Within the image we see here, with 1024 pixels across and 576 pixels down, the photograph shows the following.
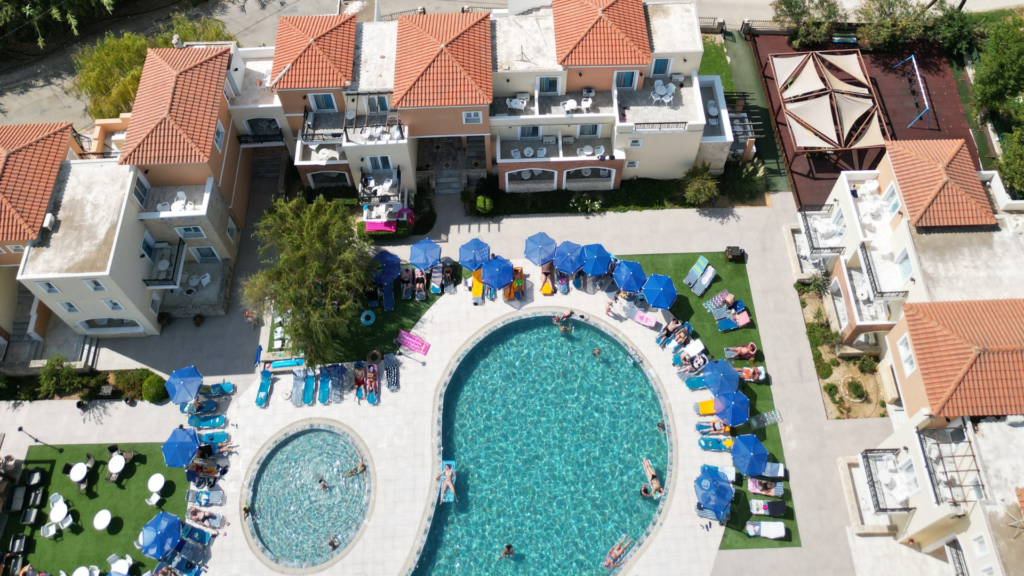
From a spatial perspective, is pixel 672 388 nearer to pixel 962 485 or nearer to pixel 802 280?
pixel 802 280

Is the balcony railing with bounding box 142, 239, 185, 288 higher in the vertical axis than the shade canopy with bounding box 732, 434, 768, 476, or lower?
higher

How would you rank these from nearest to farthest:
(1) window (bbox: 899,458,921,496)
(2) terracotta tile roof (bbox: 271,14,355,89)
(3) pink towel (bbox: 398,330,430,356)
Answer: (1) window (bbox: 899,458,921,496)
(3) pink towel (bbox: 398,330,430,356)
(2) terracotta tile roof (bbox: 271,14,355,89)

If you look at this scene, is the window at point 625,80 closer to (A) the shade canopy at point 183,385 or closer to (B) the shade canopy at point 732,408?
(B) the shade canopy at point 732,408

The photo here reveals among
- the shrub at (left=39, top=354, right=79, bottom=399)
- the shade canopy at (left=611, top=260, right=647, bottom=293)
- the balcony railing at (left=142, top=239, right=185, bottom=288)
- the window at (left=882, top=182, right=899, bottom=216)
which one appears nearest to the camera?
the window at (left=882, top=182, right=899, bottom=216)

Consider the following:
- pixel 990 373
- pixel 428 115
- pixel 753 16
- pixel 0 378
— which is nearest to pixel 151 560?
pixel 0 378

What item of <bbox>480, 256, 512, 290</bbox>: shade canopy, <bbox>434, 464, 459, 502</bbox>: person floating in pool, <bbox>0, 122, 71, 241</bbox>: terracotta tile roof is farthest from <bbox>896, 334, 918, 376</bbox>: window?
<bbox>0, 122, 71, 241</bbox>: terracotta tile roof

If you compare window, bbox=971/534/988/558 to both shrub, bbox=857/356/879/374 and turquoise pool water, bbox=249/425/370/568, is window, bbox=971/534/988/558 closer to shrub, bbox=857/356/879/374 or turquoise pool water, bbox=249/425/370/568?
shrub, bbox=857/356/879/374
